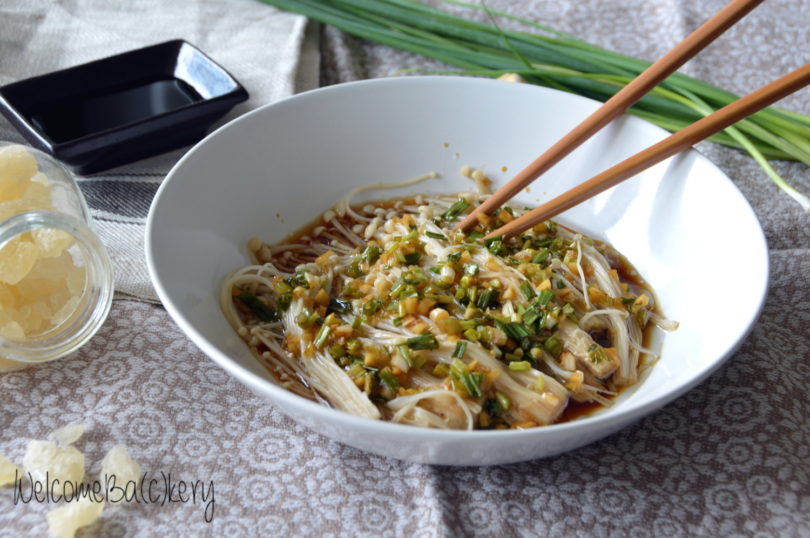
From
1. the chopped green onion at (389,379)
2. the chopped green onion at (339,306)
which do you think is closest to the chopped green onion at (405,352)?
the chopped green onion at (389,379)

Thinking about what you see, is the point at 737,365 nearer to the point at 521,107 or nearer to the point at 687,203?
the point at 687,203

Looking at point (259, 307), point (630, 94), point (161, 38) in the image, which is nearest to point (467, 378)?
point (259, 307)

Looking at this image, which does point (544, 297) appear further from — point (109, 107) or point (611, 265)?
point (109, 107)

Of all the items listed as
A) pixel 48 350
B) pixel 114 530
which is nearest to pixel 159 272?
pixel 48 350

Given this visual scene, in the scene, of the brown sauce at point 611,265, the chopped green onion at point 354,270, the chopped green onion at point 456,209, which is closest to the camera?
the brown sauce at point 611,265

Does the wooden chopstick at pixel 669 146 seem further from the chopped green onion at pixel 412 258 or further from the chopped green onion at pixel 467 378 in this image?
the chopped green onion at pixel 467 378
